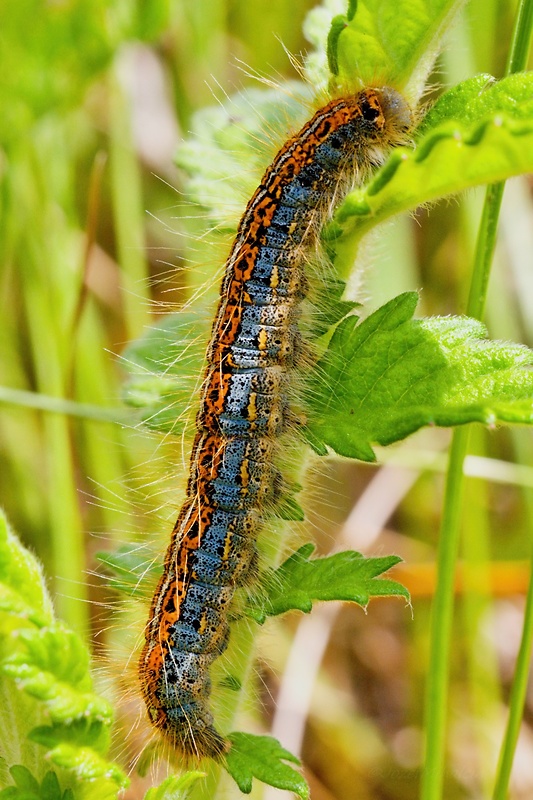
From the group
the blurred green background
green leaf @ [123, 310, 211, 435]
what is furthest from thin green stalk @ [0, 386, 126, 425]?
green leaf @ [123, 310, 211, 435]

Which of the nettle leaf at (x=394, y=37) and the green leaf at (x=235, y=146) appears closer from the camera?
the nettle leaf at (x=394, y=37)

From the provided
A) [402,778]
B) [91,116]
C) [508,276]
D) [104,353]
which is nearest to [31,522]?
[104,353]

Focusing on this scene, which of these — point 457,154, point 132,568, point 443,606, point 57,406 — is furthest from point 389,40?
point 57,406

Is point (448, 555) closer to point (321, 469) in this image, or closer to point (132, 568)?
point (132, 568)

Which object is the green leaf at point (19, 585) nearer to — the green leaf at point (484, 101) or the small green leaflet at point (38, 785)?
the small green leaflet at point (38, 785)

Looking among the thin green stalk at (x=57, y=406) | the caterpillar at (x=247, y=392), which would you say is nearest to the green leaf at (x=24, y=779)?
the caterpillar at (x=247, y=392)

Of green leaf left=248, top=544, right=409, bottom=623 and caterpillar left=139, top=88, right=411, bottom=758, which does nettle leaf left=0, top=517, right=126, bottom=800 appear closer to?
green leaf left=248, top=544, right=409, bottom=623
